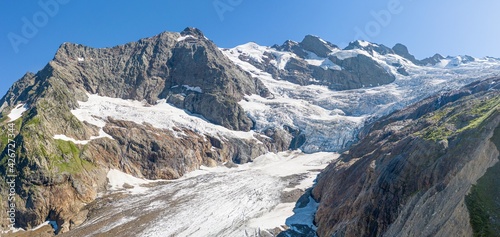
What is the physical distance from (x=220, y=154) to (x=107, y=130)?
41410 mm

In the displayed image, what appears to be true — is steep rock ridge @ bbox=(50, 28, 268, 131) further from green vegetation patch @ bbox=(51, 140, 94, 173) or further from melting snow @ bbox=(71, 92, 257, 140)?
green vegetation patch @ bbox=(51, 140, 94, 173)

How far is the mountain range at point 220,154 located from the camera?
1005 inches

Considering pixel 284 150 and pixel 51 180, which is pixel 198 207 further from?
pixel 284 150

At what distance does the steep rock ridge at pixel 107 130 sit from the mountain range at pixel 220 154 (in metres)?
0.45

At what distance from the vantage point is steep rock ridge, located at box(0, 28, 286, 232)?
74.0m

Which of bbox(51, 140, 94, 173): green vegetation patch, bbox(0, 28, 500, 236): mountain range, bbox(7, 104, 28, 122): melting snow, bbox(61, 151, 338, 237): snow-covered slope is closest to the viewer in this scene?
bbox(0, 28, 500, 236): mountain range

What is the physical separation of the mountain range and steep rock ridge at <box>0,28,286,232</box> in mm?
449

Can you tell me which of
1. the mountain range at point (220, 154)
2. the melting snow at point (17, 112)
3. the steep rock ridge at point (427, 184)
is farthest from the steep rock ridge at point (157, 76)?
the steep rock ridge at point (427, 184)

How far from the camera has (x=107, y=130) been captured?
107m

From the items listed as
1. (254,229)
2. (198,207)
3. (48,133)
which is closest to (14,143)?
(48,133)

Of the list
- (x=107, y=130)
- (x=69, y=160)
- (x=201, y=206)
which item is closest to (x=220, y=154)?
(x=107, y=130)

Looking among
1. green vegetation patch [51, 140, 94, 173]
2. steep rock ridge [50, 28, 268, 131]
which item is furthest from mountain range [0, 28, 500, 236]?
steep rock ridge [50, 28, 268, 131]

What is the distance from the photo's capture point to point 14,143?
79.0 metres

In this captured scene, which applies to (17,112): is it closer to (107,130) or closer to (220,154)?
(107,130)
